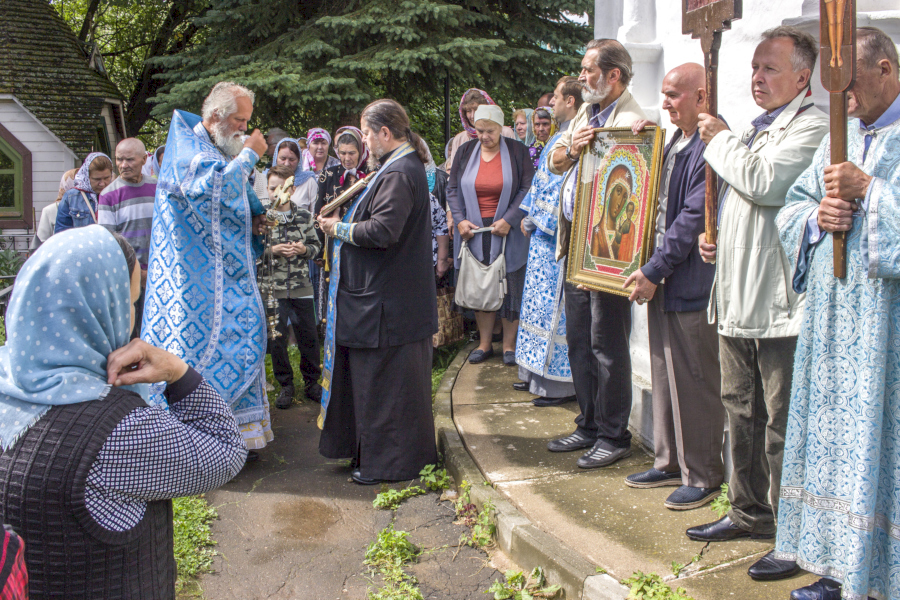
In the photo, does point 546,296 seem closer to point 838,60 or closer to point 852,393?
point 852,393

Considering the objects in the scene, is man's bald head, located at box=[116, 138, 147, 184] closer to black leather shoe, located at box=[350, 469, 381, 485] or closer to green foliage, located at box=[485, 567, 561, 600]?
black leather shoe, located at box=[350, 469, 381, 485]

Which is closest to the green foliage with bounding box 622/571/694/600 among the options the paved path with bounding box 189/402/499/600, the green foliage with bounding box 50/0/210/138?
the paved path with bounding box 189/402/499/600

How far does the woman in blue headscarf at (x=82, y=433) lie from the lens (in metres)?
1.83

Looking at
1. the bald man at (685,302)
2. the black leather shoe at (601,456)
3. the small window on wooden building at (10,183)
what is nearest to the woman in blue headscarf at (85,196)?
the black leather shoe at (601,456)

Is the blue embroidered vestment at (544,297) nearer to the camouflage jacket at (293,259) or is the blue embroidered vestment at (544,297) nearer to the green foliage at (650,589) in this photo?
the camouflage jacket at (293,259)

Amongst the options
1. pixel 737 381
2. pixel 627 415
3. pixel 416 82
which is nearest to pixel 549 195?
pixel 627 415

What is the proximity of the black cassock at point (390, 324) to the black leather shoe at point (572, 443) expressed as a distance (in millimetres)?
748

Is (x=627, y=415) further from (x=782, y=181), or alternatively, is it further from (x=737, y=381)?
(x=782, y=181)

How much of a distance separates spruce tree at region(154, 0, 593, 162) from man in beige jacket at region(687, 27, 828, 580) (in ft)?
25.0

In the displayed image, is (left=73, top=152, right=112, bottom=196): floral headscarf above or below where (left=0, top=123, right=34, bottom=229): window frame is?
below

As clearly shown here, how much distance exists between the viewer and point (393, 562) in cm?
383

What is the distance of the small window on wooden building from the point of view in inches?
611

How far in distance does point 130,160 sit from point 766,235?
15.3ft

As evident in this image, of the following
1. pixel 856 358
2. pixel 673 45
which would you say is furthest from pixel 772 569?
pixel 673 45
